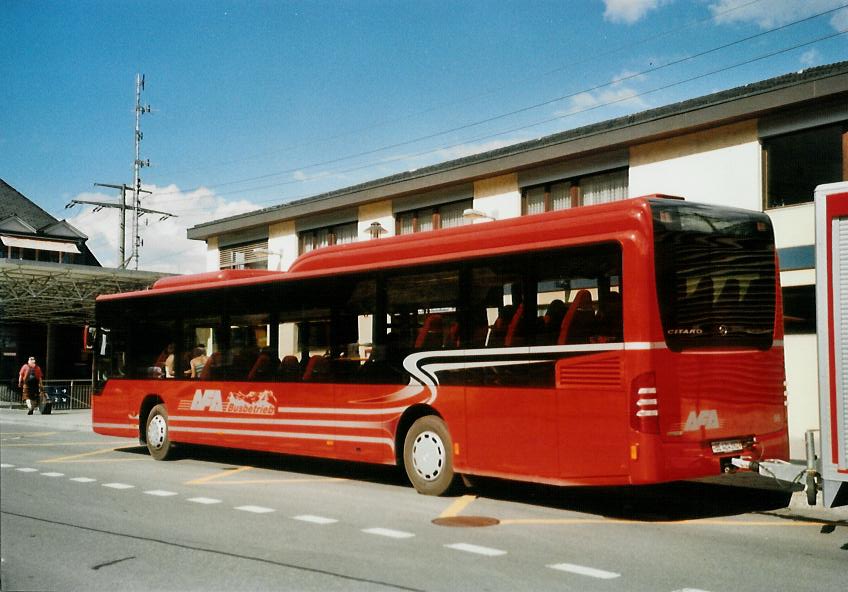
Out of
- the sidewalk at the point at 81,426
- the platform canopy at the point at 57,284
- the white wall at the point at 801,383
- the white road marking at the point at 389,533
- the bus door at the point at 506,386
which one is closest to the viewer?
the white road marking at the point at 389,533

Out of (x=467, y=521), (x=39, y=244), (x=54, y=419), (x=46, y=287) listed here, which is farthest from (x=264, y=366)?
(x=39, y=244)

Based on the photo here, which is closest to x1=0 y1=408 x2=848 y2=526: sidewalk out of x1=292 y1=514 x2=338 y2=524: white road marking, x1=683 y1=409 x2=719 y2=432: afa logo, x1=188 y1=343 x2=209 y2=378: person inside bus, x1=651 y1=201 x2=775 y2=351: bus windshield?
x1=683 y1=409 x2=719 y2=432: afa logo

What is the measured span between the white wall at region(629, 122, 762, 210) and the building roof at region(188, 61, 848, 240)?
11.2 inches

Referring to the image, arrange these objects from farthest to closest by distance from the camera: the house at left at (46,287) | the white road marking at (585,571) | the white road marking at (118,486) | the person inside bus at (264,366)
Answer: the house at left at (46,287), the person inside bus at (264,366), the white road marking at (118,486), the white road marking at (585,571)

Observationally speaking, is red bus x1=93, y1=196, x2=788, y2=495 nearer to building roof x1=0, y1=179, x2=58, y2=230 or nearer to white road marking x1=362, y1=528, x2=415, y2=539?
white road marking x1=362, y1=528, x2=415, y2=539

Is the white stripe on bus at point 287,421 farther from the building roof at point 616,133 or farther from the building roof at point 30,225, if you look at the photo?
the building roof at point 30,225

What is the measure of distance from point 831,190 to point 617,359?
105 inches

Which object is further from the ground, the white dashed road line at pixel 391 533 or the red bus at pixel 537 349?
the red bus at pixel 537 349

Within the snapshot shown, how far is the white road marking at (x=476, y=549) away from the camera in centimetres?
786

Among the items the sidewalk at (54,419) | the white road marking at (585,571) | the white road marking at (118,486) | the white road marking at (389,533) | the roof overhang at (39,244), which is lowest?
the sidewalk at (54,419)

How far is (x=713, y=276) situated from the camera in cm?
984

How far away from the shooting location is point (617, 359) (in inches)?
371

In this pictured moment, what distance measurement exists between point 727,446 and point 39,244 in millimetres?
52889

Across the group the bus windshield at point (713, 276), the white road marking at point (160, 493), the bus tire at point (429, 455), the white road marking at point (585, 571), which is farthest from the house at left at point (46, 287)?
the white road marking at point (585, 571)
